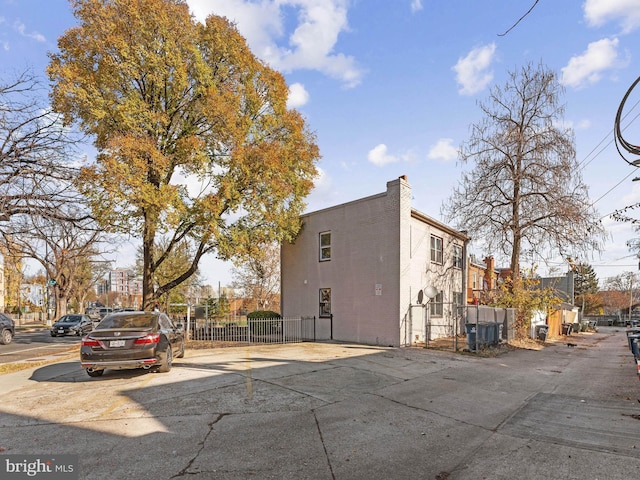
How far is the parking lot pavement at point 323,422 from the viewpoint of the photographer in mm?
4551

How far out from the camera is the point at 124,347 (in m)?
8.76

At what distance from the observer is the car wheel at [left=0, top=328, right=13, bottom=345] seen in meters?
20.3

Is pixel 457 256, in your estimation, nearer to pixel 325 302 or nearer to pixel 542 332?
pixel 542 332

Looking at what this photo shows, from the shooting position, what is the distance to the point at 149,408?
22.0 ft

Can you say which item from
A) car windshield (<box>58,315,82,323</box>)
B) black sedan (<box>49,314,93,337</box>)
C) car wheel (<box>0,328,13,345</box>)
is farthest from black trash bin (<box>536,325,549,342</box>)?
car windshield (<box>58,315,82,323</box>)

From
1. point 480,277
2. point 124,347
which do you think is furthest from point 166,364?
point 480,277

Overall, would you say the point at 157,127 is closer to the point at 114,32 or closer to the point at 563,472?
the point at 114,32

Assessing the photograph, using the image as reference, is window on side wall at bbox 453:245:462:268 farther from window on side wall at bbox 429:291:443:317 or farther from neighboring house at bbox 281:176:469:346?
window on side wall at bbox 429:291:443:317

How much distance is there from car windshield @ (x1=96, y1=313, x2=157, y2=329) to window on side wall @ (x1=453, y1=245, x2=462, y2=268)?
1784cm

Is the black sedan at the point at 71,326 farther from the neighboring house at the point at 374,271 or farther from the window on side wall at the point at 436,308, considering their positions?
the window on side wall at the point at 436,308

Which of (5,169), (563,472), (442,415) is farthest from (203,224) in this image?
(563,472)

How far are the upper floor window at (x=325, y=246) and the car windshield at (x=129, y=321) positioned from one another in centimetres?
1068

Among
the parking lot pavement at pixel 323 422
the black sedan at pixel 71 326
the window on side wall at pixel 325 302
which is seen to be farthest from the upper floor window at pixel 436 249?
the black sedan at pixel 71 326

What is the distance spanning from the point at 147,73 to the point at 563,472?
17562 mm
